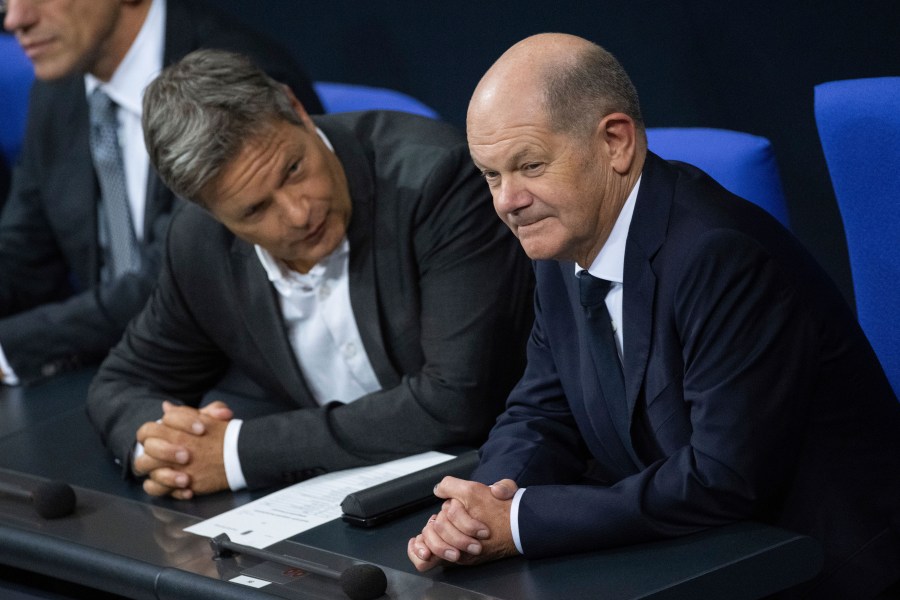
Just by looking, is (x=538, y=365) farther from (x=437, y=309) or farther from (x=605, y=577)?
(x=605, y=577)

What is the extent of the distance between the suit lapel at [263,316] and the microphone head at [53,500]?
1.66 ft

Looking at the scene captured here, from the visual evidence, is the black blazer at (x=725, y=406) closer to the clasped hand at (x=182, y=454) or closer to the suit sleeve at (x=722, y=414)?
the suit sleeve at (x=722, y=414)

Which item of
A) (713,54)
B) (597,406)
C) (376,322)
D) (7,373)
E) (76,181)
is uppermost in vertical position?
(713,54)

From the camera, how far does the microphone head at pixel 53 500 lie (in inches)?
80.4

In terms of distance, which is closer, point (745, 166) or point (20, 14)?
point (745, 166)

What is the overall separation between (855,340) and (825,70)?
1.30 m

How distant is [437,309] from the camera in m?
2.31

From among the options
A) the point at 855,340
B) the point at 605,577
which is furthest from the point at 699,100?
the point at 605,577

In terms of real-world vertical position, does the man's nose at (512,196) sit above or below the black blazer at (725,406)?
above

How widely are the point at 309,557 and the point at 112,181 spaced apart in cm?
174

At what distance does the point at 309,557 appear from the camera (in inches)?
70.3

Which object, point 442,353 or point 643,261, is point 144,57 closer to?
point 442,353

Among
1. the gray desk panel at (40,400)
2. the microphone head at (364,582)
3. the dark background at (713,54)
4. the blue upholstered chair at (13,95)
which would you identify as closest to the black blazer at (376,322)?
the gray desk panel at (40,400)

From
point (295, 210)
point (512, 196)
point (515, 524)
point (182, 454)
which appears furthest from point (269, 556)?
point (295, 210)
